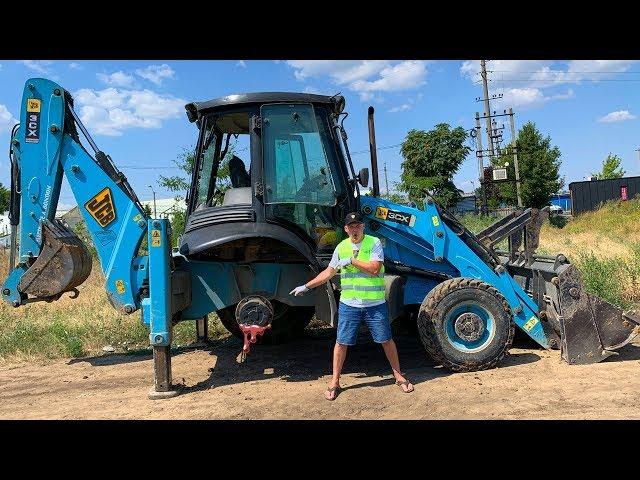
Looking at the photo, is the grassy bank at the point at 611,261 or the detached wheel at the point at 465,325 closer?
the detached wheel at the point at 465,325

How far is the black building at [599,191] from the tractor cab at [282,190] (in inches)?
1324

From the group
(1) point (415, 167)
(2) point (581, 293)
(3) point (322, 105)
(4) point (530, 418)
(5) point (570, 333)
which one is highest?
(1) point (415, 167)

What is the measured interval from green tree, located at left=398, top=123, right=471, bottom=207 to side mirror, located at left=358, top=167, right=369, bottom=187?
24524 millimetres

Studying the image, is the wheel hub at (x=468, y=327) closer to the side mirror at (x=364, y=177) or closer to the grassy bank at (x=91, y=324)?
the side mirror at (x=364, y=177)

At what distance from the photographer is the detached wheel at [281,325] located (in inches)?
293

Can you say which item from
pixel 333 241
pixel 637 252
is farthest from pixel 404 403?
pixel 637 252

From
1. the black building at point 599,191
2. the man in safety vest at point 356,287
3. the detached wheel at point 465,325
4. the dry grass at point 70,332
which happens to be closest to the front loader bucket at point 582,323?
the detached wheel at point 465,325

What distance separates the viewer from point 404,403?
16.3 feet

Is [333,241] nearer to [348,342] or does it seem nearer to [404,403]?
[348,342]

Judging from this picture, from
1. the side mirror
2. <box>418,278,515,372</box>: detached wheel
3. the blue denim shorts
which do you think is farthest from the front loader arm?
<box>418,278,515,372</box>: detached wheel

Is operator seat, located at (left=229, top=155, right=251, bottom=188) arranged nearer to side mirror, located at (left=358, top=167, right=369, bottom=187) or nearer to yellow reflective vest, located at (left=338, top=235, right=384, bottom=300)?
side mirror, located at (left=358, top=167, right=369, bottom=187)

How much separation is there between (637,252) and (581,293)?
5330mm

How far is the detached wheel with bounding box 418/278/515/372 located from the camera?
5781 mm

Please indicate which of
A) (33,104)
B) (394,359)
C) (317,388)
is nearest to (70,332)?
(33,104)
